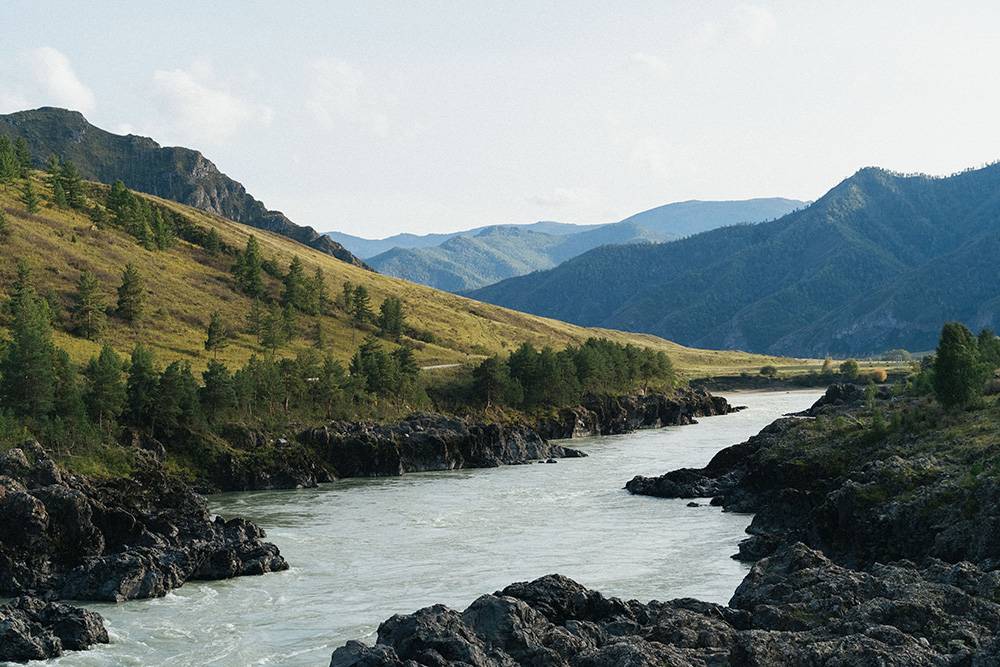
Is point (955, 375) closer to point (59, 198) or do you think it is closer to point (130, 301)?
point (130, 301)

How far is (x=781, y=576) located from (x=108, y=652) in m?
29.9

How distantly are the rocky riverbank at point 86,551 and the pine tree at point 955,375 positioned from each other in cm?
5558

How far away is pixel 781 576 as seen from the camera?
145 feet

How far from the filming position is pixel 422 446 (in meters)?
118

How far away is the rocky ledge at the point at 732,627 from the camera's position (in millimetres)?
31047

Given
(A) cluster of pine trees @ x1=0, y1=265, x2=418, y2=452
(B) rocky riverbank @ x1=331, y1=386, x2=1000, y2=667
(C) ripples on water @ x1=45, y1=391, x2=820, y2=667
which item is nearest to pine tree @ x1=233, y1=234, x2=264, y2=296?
(A) cluster of pine trees @ x1=0, y1=265, x2=418, y2=452

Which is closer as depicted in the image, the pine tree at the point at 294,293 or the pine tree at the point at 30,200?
the pine tree at the point at 30,200

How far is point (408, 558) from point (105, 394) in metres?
46.9

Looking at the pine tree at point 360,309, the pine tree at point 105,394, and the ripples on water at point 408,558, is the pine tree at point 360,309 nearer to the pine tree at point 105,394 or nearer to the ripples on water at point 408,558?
the ripples on water at point 408,558

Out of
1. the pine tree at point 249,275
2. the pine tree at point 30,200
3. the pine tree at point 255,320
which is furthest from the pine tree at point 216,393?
the pine tree at point 30,200

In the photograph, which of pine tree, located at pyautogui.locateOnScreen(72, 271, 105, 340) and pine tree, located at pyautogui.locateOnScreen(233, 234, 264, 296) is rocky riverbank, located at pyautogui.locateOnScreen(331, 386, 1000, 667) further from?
pine tree, located at pyautogui.locateOnScreen(233, 234, 264, 296)

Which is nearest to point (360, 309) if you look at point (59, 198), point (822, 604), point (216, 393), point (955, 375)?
point (59, 198)

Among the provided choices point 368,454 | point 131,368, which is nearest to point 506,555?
point 368,454

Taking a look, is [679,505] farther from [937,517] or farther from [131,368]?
[131,368]
